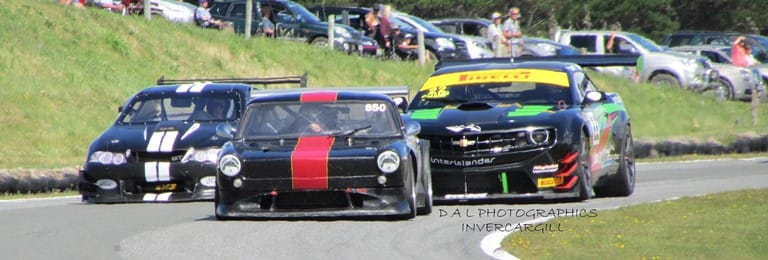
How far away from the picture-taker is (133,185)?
14.2 m

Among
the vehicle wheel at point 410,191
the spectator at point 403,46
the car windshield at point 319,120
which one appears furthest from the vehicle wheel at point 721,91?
the vehicle wheel at point 410,191

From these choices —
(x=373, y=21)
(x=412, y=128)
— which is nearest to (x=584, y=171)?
(x=412, y=128)

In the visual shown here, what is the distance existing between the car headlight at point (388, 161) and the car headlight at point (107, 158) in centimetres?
356

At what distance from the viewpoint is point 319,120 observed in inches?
493

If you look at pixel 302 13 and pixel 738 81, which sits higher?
pixel 302 13

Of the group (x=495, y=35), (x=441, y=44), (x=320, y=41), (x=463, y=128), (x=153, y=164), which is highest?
(x=463, y=128)

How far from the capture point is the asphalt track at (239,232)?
978cm

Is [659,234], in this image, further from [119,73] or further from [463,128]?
[119,73]

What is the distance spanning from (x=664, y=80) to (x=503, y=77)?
20.6 metres

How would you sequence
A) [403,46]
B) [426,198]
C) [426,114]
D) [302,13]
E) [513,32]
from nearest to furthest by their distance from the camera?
[426,198]
[426,114]
[513,32]
[403,46]
[302,13]

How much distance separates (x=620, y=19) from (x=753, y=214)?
4300 cm

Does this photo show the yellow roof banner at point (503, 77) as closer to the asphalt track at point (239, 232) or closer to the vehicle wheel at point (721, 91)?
the asphalt track at point (239, 232)

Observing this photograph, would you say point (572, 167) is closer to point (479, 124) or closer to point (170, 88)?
point (479, 124)

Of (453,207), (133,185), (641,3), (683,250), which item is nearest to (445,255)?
(683,250)
